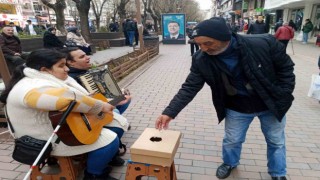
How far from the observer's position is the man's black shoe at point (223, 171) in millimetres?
2793

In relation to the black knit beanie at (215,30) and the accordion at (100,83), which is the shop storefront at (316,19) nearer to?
the accordion at (100,83)

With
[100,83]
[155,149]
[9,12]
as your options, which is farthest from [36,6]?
[155,149]

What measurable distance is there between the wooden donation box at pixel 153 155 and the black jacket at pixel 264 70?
0.25 meters

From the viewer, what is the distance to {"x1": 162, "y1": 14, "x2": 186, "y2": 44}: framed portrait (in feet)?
60.6

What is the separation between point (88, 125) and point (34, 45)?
957 centimetres

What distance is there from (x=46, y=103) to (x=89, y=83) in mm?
1186

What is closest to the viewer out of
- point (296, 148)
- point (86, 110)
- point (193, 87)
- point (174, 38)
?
point (86, 110)

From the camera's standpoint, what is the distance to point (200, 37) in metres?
2.07

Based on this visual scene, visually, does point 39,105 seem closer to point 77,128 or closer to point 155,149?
point 77,128

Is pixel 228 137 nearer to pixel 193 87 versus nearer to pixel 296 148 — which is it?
pixel 193 87

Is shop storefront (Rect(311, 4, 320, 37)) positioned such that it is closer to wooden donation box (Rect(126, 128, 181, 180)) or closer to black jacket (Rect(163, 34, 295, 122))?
black jacket (Rect(163, 34, 295, 122))

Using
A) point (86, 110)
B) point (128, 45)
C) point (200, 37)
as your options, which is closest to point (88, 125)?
point (86, 110)

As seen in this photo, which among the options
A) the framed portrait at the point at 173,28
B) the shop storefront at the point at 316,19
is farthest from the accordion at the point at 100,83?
the shop storefront at the point at 316,19

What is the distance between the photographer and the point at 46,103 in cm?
187
